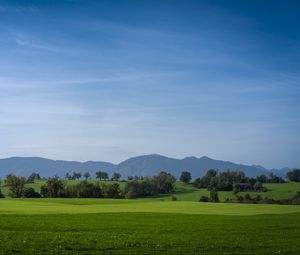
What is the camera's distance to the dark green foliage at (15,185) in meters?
177

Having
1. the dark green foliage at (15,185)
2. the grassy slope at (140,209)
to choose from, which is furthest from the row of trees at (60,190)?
the grassy slope at (140,209)

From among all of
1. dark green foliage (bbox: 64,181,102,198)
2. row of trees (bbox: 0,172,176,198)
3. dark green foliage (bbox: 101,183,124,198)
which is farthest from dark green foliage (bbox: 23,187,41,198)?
dark green foliage (bbox: 101,183,124,198)

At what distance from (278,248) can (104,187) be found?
156107 mm

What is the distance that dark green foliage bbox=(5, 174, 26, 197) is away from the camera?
579 feet

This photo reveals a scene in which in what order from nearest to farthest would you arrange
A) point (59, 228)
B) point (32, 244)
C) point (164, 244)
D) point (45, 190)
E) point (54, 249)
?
point (54, 249), point (32, 244), point (164, 244), point (59, 228), point (45, 190)

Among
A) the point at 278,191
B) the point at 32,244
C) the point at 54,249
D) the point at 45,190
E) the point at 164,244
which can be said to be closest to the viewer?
the point at 54,249

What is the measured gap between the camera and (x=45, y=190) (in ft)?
572

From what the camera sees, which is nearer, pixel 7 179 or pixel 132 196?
pixel 7 179

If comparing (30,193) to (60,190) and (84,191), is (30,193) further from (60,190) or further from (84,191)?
(84,191)

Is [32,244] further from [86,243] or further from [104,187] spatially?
[104,187]

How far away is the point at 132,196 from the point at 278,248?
16926 centimetres

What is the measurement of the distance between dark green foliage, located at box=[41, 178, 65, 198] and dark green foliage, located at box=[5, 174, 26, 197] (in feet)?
32.9

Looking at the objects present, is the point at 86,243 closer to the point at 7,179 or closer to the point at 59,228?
the point at 59,228

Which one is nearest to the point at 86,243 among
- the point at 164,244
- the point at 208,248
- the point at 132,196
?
the point at 164,244
